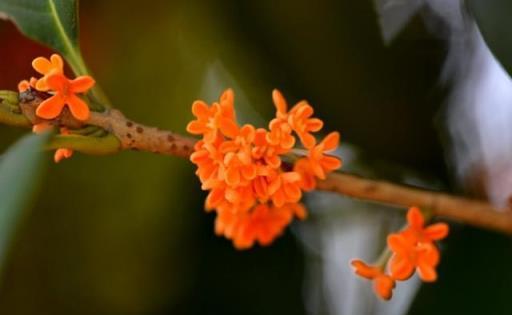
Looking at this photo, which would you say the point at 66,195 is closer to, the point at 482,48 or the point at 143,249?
the point at 143,249

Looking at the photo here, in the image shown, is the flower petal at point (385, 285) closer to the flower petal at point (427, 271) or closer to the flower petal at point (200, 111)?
the flower petal at point (427, 271)

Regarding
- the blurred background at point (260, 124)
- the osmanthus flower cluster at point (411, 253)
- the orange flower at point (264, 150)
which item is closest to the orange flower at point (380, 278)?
the osmanthus flower cluster at point (411, 253)

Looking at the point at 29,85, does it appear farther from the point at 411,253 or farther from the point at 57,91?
the point at 411,253

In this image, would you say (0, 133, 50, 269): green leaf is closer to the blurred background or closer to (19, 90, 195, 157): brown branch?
(19, 90, 195, 157): brown branch

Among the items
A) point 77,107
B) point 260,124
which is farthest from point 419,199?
point 260,124

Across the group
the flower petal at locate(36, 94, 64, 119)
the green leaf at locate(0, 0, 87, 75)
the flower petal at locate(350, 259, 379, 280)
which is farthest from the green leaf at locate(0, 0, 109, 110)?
the flower petal at locate(350, 259, 379, 280)

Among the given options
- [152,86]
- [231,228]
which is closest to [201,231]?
[152,86]
